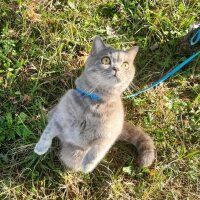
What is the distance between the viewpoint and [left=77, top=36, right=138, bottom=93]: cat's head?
2436 millimetres

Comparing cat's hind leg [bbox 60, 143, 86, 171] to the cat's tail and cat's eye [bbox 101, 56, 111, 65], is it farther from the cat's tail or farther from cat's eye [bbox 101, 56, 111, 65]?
cat's eye [bbox 101, 56, 111, 65]

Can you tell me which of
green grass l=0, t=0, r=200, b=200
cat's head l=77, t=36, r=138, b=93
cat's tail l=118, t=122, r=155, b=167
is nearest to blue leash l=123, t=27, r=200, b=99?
green grass l=0, t=0, r=200, b=200

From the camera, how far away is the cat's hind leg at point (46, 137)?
2729 millimetres

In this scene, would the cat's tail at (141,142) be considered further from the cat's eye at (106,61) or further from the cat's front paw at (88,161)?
the cat's eye at (106,61)

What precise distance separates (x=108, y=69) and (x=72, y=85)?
2.92 feet

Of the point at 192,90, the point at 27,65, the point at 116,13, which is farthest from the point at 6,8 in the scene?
the point at 192,90

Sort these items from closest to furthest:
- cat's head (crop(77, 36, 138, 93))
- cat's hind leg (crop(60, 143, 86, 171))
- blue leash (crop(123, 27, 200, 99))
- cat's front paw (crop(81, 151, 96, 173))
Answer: cat's head (crop(77, 36, 138, 93)), cat's front paw (crop(81, 151, 96, 173)), cat's hind leg (crop(60, 143, 86, 171)), blue leash (crop(123, 27, 200, 99))

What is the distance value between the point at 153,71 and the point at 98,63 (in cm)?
111

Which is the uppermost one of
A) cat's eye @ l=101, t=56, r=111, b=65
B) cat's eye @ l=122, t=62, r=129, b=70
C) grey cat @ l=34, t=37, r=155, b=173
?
cat's eye @ l=101, t=56, r=111, b=65

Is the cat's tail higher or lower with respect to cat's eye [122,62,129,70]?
lower

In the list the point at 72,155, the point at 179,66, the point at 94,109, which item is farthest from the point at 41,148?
the point at 179,66

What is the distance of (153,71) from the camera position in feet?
11.5

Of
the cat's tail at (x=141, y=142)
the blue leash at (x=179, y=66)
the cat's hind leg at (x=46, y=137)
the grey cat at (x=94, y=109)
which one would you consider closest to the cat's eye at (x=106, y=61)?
the grey cat at (x=94, y=109)

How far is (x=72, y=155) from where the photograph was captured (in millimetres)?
2861
